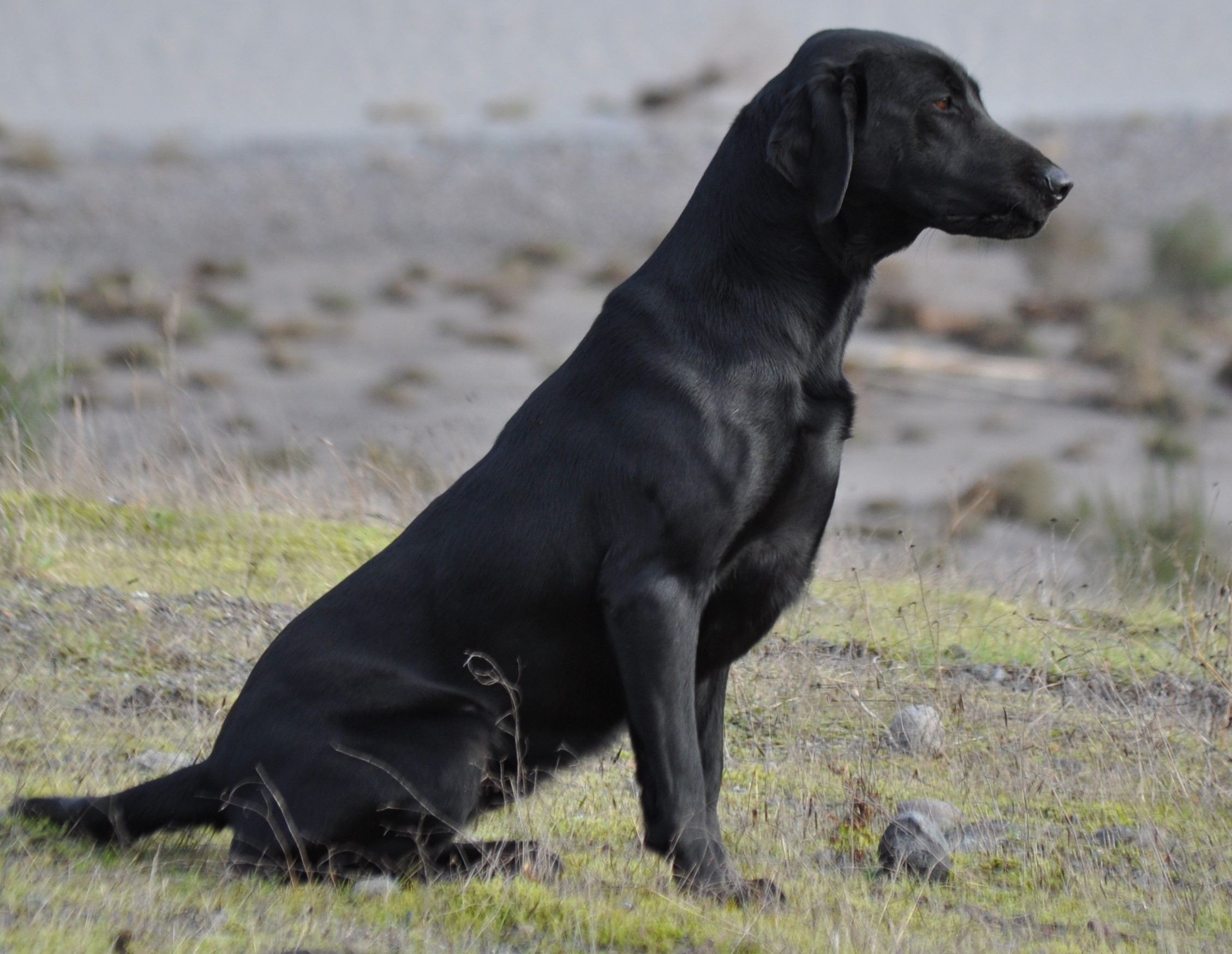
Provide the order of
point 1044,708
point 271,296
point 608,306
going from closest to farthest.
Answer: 1. point 608,306
2. point 1044,708
3. point 271,296

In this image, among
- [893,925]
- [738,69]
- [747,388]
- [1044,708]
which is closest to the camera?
[893,925]

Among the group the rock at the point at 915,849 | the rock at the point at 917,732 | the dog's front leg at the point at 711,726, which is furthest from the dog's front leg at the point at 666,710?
the rock at the point at 917,732

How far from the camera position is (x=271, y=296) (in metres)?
28.5

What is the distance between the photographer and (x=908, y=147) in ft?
11.6

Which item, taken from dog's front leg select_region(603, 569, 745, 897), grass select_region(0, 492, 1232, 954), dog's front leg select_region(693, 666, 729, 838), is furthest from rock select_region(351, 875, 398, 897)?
dog's front leg select_region(693, 666, 729, 838)

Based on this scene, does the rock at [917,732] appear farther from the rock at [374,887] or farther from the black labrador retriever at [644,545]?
the rock at [374,887]

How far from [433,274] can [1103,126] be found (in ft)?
66.0

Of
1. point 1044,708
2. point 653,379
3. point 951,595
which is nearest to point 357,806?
point 653,379

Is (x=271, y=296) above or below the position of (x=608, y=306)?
below

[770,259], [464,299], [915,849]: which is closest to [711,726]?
[915,849]

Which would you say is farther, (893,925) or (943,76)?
(943,76)

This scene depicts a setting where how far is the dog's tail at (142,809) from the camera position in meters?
3.42

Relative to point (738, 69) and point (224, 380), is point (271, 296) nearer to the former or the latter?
point (224, 380)

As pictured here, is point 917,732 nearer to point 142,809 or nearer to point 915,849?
point 915,849
